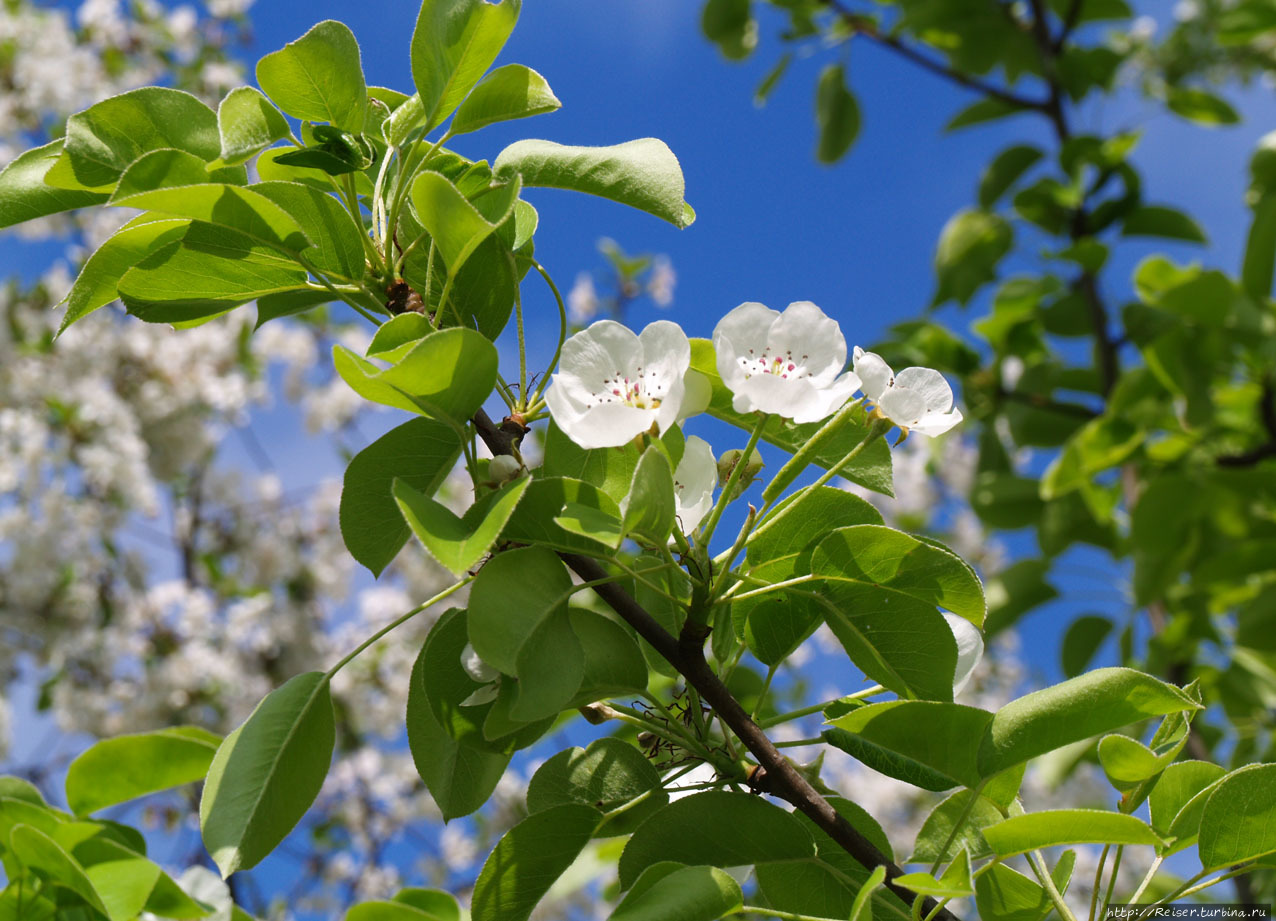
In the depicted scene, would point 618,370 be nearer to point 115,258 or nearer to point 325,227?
point 325,227

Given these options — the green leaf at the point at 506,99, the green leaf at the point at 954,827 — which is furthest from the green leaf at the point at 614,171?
the green leaf at the point at 954,827

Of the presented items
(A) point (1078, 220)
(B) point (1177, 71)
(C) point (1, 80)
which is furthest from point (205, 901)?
(C) point (1, 80)

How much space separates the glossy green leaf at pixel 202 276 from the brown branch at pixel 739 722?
0.31 m

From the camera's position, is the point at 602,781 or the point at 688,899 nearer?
the point at 688,899

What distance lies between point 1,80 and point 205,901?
562 centimetres

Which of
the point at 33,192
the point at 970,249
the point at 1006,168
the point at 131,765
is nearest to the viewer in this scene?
the point at 33,192

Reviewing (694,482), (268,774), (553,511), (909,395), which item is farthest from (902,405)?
(268,774)

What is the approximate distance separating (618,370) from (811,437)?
0.16 m

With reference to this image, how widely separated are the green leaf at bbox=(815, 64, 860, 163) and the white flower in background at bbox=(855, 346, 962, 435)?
2902mm

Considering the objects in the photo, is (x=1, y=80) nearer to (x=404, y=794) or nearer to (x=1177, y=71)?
(x=404, y=794)

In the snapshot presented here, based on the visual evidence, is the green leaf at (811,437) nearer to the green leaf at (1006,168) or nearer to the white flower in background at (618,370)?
the white flower in background at (618,370)

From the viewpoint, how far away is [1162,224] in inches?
114

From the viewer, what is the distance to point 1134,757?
684mm

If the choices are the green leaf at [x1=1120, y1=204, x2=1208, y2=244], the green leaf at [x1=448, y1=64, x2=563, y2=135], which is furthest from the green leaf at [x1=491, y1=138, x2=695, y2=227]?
the green leaf at [x1=1120, y1=204, x2=1208, y2=244]
